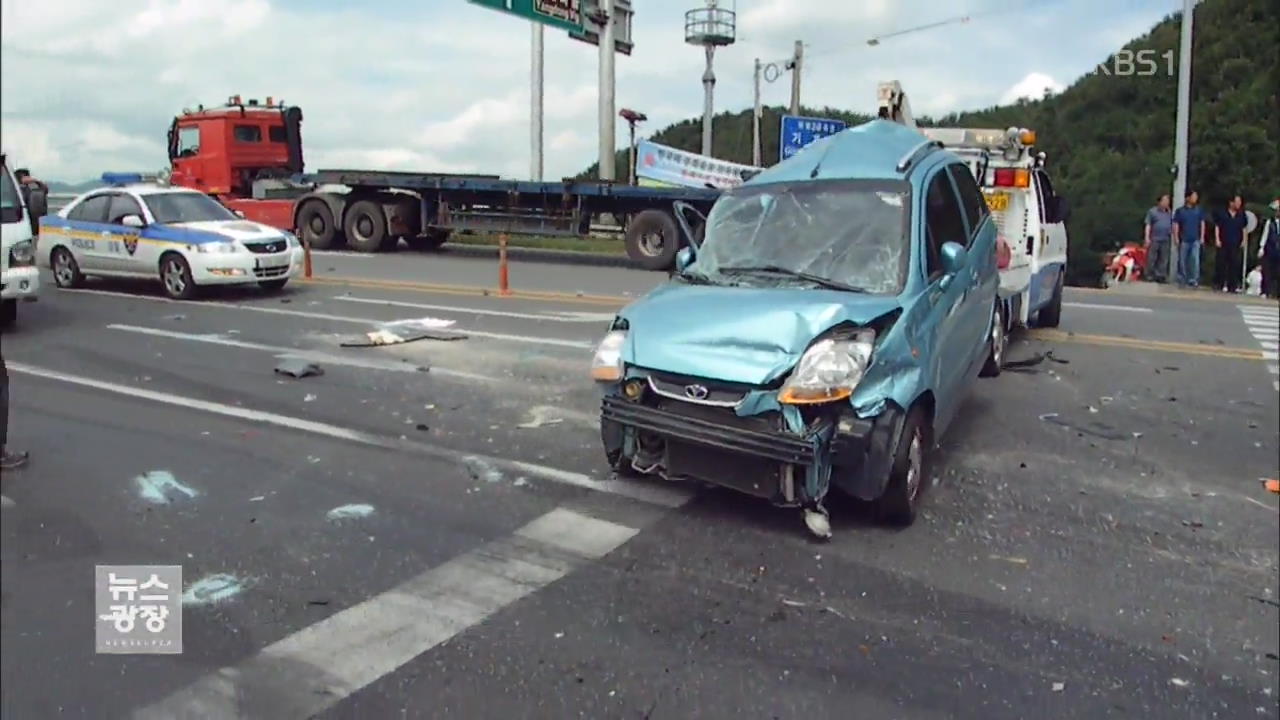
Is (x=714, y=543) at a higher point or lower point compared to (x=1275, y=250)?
lower

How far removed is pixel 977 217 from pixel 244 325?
828 cm

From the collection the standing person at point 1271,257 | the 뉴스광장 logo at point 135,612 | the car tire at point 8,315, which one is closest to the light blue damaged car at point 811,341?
the 뉴스광장 logo at point 135,612

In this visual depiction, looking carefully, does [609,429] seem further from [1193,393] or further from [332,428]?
[1193,393]

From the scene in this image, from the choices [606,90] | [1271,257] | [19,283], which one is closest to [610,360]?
[19,283]

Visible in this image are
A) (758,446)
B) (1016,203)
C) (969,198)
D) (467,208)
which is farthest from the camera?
(467,208)

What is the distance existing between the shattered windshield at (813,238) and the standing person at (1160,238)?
16497 millimetres

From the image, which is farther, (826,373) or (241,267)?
Answer: (241,267)

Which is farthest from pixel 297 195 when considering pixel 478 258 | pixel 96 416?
pixel 96 416

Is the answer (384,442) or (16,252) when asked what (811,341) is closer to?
(384,442)

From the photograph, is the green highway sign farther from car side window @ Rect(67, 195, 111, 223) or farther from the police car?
car side window @ Rect(67, 195, 111, 223)

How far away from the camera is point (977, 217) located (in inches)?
281

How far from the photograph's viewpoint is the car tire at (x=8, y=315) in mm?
10906

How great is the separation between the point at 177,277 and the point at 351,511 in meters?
9.92

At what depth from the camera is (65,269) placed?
575 inches
